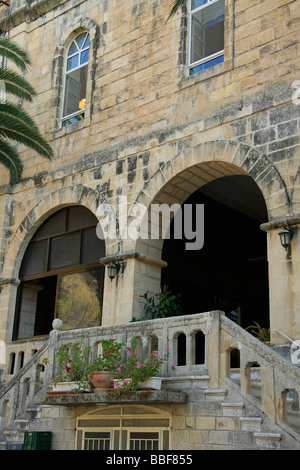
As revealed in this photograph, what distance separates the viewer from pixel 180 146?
1282 centimetres

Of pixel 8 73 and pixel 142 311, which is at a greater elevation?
pixel 8 73

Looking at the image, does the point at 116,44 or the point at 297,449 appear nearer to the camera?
the point at 297,449

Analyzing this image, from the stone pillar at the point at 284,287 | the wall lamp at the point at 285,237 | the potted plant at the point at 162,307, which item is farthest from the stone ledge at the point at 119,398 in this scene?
the wall lamp at the point at 285,237

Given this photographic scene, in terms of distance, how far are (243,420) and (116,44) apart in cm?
978

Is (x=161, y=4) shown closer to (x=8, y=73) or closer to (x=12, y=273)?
(x=8, y=73)

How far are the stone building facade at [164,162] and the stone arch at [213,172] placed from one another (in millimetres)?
25

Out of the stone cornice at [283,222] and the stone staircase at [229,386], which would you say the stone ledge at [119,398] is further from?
the stone cornice at [283,222]

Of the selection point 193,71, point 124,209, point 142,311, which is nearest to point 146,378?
point 142,311

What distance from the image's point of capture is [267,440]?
26.8 feet

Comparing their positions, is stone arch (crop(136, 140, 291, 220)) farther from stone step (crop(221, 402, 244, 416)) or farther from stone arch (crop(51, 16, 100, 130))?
Result: stone arch (crop(51, 16, 100, 130))

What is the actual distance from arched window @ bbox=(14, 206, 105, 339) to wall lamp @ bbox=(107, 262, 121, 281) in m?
1.04

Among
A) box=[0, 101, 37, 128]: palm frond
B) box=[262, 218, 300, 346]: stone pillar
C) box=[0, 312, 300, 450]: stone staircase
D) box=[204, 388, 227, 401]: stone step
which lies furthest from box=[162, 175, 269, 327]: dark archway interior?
box=[204, 388, 227, 401]: stone step

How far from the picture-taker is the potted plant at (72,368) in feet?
33.9

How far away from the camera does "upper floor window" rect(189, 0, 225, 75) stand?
13.2 metres
